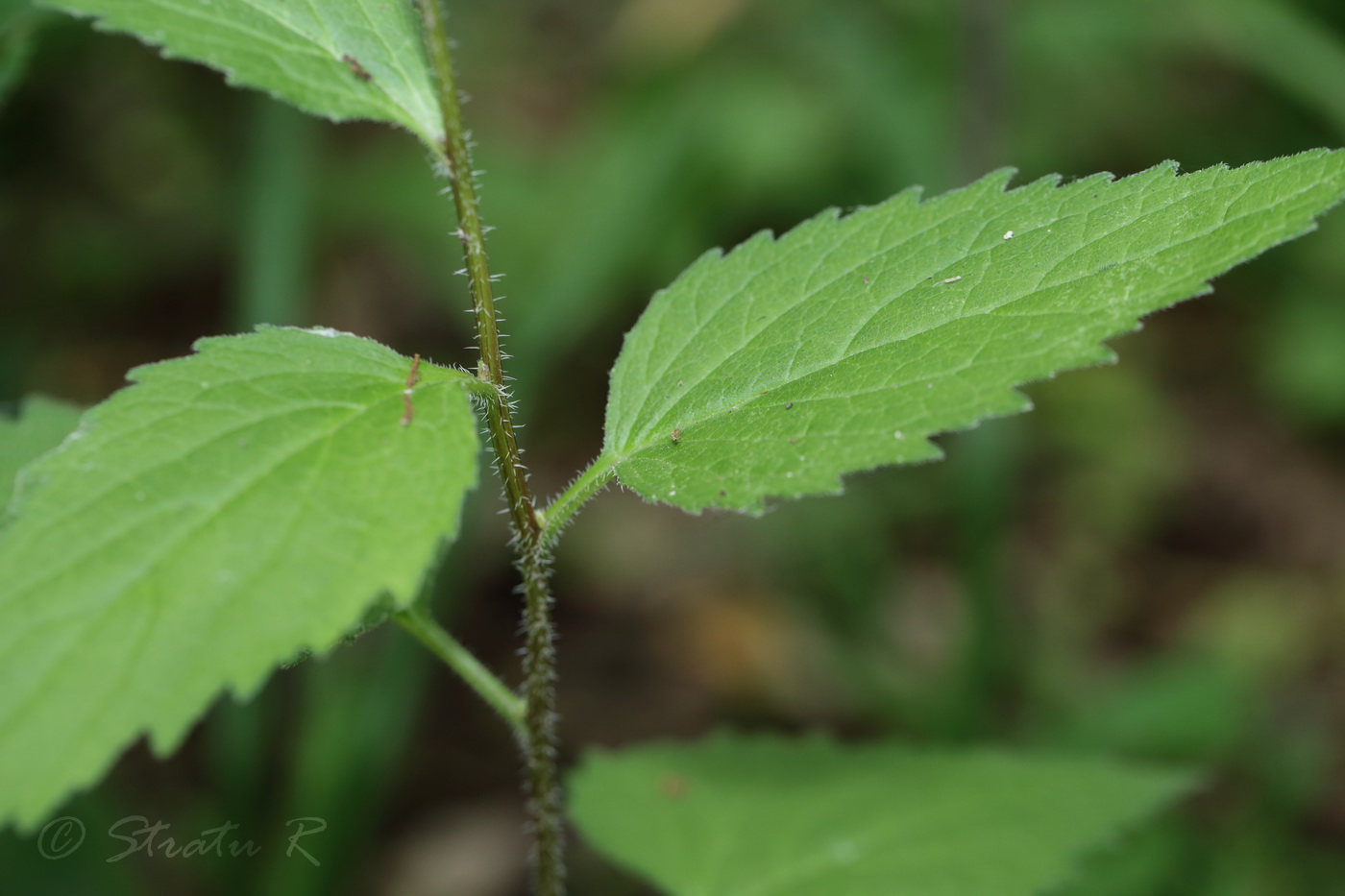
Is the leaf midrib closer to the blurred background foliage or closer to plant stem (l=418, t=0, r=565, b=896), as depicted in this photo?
plant stem (l=418, t=0, r=565, b=896)

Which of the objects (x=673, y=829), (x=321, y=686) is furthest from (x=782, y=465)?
(x=321, y=686)

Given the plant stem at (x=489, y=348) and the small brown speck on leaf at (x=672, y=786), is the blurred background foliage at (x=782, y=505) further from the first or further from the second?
the plant stem at (x=489, y=348)

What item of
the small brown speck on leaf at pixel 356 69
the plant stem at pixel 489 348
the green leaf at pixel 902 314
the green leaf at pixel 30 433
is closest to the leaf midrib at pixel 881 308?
the green leaf at pixel 902 314

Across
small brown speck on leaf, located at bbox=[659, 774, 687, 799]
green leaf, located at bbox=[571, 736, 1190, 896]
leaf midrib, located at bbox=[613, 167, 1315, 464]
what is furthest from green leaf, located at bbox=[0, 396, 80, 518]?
small brown speck on leaf, located at bbox=[659, 774, 687, 799]

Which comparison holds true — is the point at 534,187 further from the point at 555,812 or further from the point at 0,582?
the point at 0,582

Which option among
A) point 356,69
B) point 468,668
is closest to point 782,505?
point 468,668

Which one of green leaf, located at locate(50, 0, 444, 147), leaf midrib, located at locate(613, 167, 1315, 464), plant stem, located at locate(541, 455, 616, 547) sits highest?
green leaf, located at locate(50, 0, 444, 147)
